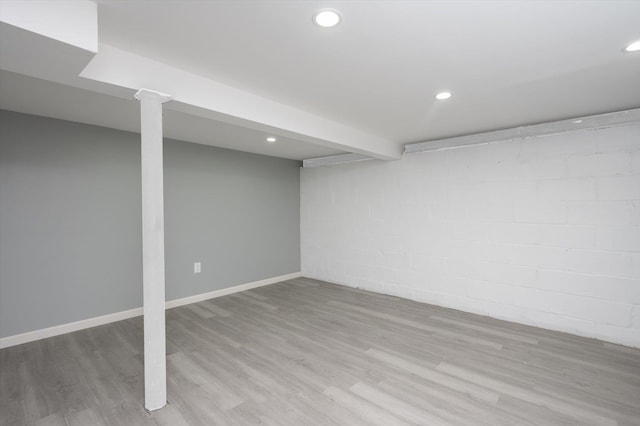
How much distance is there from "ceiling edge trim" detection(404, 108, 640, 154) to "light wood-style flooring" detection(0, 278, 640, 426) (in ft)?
6.99

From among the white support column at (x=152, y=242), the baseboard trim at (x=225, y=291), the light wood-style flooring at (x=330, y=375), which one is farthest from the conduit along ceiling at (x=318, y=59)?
the baseboard trim at (x=225, y=291)

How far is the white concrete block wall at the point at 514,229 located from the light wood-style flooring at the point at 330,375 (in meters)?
0.35

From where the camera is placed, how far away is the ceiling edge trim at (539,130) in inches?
108

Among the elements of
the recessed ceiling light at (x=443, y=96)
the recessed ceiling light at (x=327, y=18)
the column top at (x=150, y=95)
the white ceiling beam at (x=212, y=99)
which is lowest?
the column top at (x=150, y=95)

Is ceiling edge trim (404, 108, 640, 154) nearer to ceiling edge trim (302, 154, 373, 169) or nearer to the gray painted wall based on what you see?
ceiling edge trim (302, 154, 373, 169)

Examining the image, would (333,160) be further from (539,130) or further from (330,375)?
(330,375)

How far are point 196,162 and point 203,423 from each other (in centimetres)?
331

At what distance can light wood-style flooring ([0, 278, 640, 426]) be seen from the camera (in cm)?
188

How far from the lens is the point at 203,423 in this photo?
→ 1.81 m

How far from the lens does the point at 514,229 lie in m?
3.36

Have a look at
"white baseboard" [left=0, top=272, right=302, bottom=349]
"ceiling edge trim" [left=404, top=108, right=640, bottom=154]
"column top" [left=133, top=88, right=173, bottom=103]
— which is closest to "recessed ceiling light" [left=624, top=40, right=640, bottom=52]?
"ceiling edge trim" [left=404, top=108, right=640, bottom=154]

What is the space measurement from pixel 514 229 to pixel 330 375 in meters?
2.65

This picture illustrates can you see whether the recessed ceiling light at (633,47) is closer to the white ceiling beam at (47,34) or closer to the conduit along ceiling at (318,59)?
the conduit along ceiling at (318,59)

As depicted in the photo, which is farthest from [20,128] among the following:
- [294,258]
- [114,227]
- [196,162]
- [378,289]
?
[378,289]
